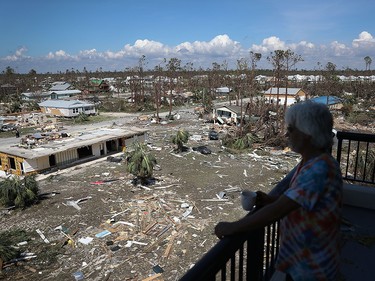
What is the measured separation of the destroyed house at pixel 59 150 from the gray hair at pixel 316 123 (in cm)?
2094

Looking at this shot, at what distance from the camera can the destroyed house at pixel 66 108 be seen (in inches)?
1742

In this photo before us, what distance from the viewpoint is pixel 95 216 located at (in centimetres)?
1442

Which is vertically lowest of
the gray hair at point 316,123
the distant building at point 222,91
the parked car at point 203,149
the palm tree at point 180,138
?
the parked car at point 203,149

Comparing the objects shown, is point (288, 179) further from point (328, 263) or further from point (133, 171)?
point (133, 171)

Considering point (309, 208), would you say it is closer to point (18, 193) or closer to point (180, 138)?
point (18, 193)

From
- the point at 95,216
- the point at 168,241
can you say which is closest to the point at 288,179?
the point at 168,241

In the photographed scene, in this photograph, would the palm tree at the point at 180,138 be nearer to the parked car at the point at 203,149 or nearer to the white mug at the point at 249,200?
the parked car at the point at 203,149

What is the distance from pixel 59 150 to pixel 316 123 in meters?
21.9

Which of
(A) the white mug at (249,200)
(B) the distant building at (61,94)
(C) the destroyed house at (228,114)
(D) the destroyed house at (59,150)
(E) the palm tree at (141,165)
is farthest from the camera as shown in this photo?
(B) the distant building at (61,94)

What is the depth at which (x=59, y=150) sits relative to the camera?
21500mm

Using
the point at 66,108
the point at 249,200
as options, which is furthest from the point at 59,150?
the point at 66,108

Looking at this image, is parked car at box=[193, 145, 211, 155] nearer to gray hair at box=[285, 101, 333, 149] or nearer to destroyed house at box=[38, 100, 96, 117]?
gray hair at box=[285, 101, 333, 149]

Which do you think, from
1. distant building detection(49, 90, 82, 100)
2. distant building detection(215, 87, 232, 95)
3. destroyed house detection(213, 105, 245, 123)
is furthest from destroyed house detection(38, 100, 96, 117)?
distant building detection(215, 87, 232, 95)

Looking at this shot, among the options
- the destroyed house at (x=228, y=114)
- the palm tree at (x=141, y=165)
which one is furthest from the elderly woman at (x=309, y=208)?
the destroyed house at (x=228, y=114)
